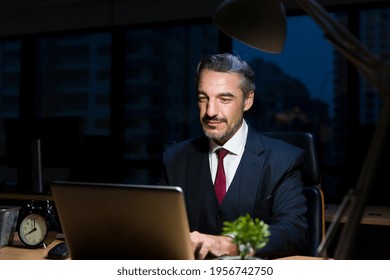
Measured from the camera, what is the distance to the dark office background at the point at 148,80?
3.70 meters

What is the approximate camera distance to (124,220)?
3.28ft

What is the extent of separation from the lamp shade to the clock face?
906mm

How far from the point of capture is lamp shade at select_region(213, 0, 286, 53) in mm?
1194

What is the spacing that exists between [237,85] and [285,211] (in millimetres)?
518

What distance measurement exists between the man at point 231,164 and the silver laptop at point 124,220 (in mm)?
731

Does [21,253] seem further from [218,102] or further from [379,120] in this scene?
[379,120]

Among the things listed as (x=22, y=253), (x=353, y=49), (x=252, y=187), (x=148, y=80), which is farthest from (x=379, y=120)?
(x=148, y=80)

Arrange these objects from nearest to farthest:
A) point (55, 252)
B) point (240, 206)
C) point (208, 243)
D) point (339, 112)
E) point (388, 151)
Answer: point (208, 243)
point (55, 252)
point (240, 206)
point (388, 151)
point (339, 112)

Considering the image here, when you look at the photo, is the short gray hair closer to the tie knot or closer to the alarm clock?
the tie knot

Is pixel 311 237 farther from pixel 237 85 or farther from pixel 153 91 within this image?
pixel 153 91

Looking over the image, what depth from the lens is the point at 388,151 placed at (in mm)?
2652

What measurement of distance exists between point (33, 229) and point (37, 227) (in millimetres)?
14

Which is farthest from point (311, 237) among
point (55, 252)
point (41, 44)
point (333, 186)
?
point (41, 44)

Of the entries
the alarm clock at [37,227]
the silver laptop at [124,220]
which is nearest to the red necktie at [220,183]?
the alarm clock at [37,227]
